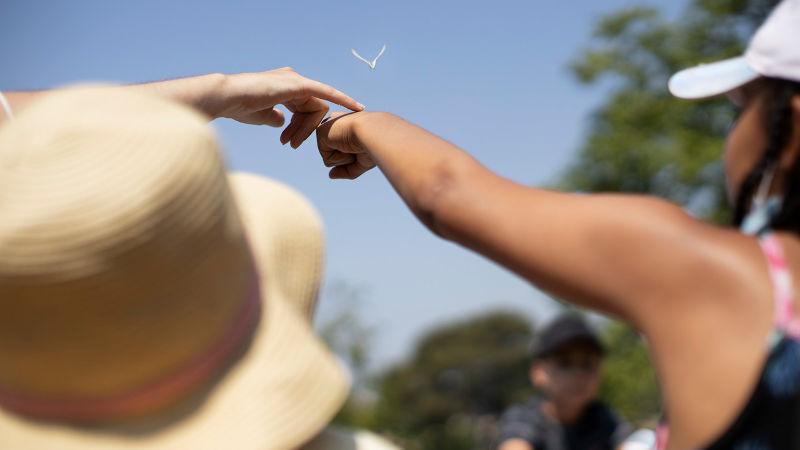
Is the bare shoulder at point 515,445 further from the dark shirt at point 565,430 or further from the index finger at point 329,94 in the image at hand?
the index finger at point 329,94

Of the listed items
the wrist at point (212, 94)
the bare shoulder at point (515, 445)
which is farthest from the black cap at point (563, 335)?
the wrist at point (212, 94)

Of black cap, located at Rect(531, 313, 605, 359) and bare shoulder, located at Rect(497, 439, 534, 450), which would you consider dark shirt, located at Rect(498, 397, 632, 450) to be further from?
black cap, located at Rect(531, 313, 605, 359)

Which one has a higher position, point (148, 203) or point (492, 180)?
point (148, 203)

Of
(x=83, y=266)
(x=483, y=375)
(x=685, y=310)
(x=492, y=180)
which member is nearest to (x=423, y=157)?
(x=492, y=180)

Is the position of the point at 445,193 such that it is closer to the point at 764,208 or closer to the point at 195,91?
the point at 764,208

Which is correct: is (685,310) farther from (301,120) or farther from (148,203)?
(301,120)

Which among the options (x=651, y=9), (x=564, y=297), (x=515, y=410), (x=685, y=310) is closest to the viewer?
(x=685, y=310)
